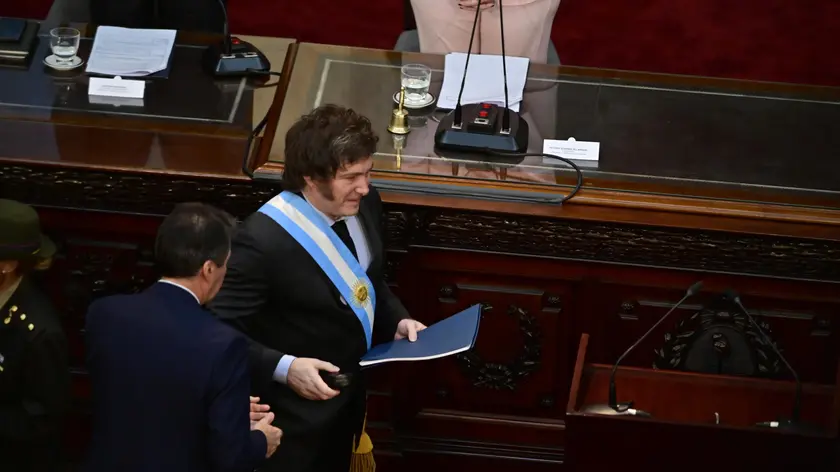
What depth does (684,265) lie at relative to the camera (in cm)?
348

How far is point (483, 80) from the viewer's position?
12.8 ft

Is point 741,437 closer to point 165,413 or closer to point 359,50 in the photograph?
point 165,413

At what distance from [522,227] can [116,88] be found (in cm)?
128

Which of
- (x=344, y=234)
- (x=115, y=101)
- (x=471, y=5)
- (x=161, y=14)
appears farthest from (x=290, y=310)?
(x=161, y=14)

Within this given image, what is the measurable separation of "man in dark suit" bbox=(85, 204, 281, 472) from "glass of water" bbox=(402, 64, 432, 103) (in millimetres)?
1336

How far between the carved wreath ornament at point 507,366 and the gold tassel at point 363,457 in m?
0.45

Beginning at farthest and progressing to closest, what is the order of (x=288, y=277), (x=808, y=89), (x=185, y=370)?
(x=808, y=89) → (x=288, y=277) → (x=185, y=370)

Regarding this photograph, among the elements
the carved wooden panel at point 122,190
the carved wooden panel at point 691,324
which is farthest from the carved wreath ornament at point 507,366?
the carved wooden panel at point 122,190

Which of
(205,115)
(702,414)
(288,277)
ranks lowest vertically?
(702,414)

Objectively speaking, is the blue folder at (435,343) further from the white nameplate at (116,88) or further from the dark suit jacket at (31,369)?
the white nameplate at (116,88)

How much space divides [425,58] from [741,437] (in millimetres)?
1826

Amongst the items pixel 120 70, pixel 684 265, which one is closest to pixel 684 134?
pixel 684 265

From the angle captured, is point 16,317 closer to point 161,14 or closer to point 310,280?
point 310,280

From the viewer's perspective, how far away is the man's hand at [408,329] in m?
3.08
